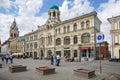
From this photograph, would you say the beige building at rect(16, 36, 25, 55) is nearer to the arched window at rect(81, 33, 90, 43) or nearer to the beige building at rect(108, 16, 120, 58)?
the arched window at rect(81, 33, 90, 43)

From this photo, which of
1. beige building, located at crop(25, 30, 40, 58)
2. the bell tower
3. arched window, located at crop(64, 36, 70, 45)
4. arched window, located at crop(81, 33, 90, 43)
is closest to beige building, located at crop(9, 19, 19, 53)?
the bell tower

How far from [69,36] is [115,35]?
1326 centimetres

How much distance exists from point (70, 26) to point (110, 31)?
11.9m

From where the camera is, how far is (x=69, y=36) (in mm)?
47438

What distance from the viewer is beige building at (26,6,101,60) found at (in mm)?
41688

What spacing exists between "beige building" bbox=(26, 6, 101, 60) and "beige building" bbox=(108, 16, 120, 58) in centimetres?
434

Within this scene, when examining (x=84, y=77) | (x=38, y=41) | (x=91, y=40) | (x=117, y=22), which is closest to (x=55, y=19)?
(x=38, y=41)

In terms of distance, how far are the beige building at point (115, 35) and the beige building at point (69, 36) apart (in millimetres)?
4341

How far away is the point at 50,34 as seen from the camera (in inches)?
2190

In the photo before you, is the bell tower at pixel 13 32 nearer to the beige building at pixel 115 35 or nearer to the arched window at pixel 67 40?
the arched window at pixel 67 40

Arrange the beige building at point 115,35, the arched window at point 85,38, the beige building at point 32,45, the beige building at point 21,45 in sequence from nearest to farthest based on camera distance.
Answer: the beige building at point 115,35, the arched window at point 85,38, the beige building at point 32,45, the beige building at point 21,45

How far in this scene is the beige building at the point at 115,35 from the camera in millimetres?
39031

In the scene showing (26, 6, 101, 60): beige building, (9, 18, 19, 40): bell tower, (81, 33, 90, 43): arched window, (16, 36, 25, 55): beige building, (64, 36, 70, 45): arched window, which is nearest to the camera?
(26, 6, 101, 60): beige building

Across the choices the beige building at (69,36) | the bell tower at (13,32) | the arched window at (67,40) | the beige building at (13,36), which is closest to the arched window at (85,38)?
the beige building at (69,36)
